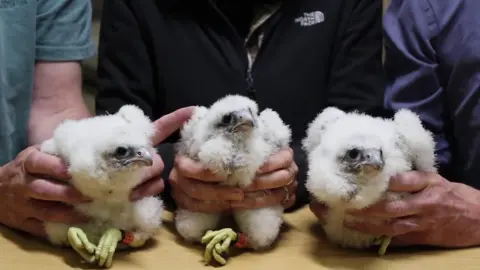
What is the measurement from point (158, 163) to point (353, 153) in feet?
0.97

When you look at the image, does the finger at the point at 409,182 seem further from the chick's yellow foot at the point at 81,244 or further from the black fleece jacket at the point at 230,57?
the chick's yellow foot at the point at 81,244

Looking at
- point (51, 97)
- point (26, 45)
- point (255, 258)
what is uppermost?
point (26, 45)

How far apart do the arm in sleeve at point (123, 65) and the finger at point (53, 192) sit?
0.68 feet

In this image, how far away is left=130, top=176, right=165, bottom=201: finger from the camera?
1.01m

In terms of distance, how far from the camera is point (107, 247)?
97 cm

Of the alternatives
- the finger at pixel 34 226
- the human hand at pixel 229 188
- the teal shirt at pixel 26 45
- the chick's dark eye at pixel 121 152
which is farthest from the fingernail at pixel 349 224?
the teal shirt at pixel 26 45

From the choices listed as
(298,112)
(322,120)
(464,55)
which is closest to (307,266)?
(322,120)

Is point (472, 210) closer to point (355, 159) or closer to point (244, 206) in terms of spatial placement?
point (355, 159)

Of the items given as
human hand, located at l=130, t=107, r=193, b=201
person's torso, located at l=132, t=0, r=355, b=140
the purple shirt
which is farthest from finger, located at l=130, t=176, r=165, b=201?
the purple shirt

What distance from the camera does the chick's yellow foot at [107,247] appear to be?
96 centimetres

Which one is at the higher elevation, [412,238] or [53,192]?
[53,192]

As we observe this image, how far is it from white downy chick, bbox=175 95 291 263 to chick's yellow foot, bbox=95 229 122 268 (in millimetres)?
114

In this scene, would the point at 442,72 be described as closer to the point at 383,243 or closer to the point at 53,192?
the point at 383,243

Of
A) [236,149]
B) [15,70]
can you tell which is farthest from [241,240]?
[15,70]
